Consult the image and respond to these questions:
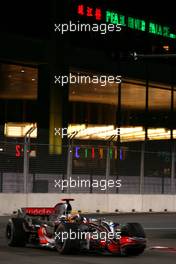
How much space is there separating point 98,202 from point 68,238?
48.3 feet

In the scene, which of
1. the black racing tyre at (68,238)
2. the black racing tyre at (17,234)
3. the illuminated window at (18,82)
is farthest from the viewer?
the illuminated window at (18,82)

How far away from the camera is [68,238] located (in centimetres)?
1364

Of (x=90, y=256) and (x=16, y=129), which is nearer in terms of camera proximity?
(x=90, y=256)

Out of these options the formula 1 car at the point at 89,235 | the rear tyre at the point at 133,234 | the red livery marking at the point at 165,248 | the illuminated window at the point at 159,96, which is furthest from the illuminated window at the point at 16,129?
the rear tyre at the point at 133,234

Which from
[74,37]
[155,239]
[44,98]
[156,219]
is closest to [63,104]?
[44,98]

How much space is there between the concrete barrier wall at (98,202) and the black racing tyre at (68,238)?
463 inches

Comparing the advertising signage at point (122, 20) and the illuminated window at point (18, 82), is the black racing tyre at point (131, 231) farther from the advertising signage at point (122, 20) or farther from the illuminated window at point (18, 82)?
the advertising signage at point (122, 20)

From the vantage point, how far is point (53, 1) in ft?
134

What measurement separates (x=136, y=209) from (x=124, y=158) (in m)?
2.02

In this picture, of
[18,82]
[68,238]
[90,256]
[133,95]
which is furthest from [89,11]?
[68,238]

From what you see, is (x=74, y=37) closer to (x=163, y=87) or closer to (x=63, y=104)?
(x=63, y=104)

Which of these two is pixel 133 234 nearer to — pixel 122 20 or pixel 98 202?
pixel 98 202

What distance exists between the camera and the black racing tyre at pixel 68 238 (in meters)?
13.6

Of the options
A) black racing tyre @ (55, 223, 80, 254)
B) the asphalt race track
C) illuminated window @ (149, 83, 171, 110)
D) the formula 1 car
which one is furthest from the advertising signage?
black racing tyre @ (55, 223, 80, 254)
